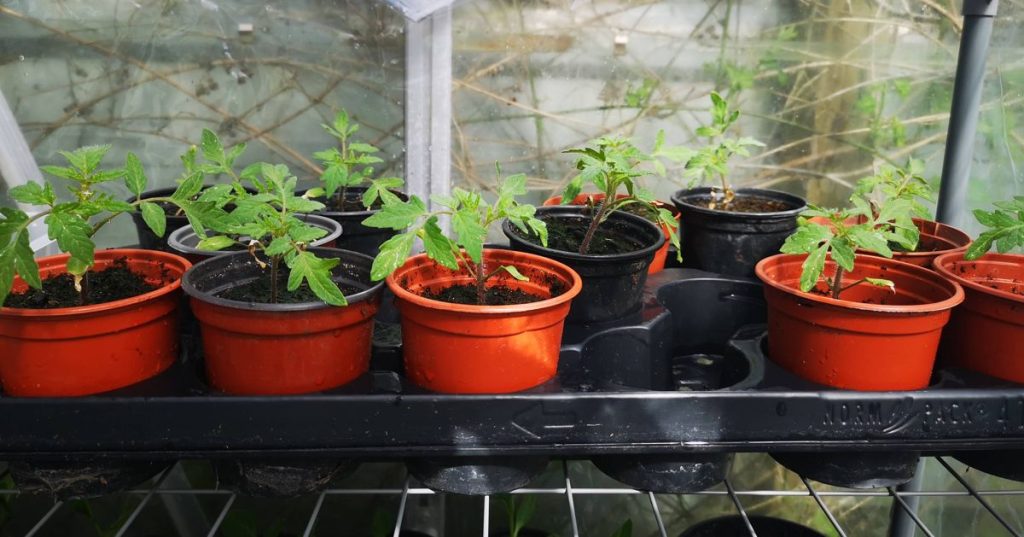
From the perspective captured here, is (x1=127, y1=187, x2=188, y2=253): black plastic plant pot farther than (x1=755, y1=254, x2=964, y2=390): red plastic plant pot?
Yes

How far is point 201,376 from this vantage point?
942mm

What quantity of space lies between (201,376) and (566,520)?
4.14 feet

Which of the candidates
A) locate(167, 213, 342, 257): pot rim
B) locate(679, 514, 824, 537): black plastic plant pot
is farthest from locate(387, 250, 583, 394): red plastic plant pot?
locate(679, 514, 824, 537): black plastic plant pot

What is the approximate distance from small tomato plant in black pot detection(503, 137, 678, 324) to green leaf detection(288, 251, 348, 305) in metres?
0.32

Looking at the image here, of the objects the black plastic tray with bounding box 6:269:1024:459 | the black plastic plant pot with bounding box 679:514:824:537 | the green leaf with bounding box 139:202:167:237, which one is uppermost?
the green leaf with bounding box 139:202:167:237

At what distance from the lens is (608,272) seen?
3.46 feet

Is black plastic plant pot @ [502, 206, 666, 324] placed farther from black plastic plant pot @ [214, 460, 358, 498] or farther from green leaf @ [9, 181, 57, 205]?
green leaf @ [9, 181, 57, 205]

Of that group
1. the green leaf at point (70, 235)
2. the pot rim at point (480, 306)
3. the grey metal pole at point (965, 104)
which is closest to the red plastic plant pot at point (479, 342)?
the pot rim at point (480, 306)

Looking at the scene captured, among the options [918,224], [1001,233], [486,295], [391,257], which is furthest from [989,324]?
[391,257]

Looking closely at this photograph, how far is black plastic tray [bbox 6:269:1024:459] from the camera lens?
2.78 ft

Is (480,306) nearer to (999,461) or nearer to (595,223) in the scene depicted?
(595,223)

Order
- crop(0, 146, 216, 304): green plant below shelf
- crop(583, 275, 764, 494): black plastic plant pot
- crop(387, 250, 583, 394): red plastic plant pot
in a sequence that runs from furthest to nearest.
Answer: crop(583, 275, 764, 494): black plastic plant pot → crop(387, 250, 583, 394): red plastic plant pot → crop(0, 146, 216, 304): green plant below shelf

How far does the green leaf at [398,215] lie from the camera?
0.86 meters

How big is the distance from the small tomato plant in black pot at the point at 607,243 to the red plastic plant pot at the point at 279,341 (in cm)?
31
